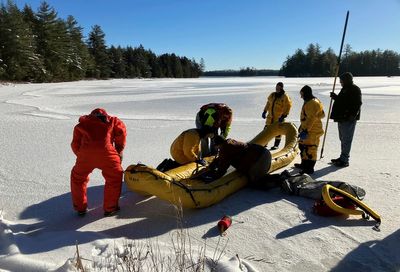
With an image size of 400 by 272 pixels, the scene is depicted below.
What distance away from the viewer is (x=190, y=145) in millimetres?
4855

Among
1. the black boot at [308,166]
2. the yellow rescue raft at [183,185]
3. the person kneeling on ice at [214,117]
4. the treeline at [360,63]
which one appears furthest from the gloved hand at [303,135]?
the treeline at [360,63]

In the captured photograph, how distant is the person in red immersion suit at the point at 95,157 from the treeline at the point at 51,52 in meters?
31.4

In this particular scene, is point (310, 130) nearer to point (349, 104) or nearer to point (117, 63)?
point (349, 104)

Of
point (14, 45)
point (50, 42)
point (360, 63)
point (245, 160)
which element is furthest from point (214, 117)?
point (360, 63)

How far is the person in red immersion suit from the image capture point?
365 centimetres

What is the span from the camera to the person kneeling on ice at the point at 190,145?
15.9ft

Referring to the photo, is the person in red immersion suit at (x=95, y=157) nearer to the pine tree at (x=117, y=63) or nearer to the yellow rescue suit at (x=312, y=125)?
the yellow rescue suit at (x=312, y=125)

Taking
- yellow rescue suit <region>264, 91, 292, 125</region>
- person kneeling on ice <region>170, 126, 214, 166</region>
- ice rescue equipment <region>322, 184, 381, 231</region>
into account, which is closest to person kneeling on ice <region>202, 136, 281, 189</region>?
person kneeling on ice <region>170, 126, 214, 166</region>

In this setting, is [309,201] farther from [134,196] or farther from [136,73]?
[136,73]

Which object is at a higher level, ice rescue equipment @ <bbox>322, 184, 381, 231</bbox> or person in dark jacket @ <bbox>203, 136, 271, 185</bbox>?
person in dark jacket @ <bbox>203, 136, 271, 185</bbox>

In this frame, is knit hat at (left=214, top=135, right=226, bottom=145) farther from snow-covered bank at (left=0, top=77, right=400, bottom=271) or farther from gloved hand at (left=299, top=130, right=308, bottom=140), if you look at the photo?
gloved hand at (left=299, top=130, right=308, bottom=140)

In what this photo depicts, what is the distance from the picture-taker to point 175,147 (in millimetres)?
5031

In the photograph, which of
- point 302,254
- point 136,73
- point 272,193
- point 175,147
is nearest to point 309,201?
point 272,193

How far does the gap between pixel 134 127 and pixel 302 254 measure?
6760 millimetres
